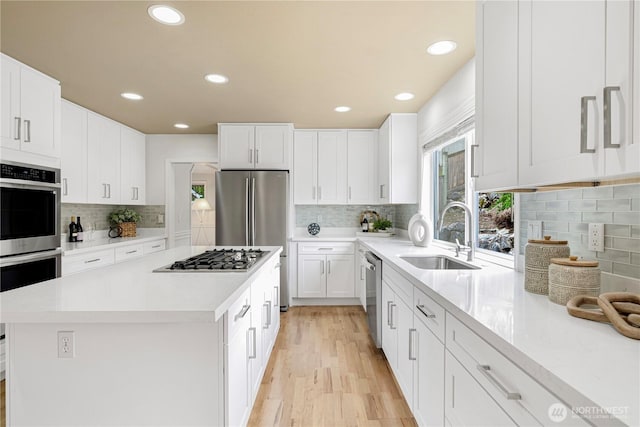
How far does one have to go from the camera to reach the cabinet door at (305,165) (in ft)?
15.2

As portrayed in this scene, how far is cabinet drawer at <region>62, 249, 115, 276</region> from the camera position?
3.10m

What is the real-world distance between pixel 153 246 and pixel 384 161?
334cm

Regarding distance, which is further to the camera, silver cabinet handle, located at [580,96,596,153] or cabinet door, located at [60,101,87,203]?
cabinet door, located at [60,101,87,203]

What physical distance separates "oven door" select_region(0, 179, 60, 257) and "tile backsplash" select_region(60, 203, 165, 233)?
1115 millimetres

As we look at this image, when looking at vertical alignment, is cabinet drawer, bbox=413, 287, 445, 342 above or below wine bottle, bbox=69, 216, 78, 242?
below


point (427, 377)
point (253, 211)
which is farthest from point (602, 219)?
point (253, 211)

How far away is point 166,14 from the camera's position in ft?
6.20

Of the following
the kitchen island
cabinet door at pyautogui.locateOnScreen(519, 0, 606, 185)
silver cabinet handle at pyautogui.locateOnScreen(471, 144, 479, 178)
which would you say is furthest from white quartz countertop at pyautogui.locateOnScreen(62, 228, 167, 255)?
→ cabinet door at pyautogui.locateOnScreen(519, 0, 606, 185)

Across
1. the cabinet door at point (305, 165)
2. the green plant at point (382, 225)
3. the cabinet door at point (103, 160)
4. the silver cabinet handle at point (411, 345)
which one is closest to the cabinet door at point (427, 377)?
the silver cabinet handle at point (411, 345)

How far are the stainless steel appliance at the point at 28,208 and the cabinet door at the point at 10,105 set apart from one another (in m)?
0.18

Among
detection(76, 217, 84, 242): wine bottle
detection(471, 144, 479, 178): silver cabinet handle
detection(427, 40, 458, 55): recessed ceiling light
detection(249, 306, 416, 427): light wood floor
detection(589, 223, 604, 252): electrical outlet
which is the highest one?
detection(427, 40, 458, 55): recessed ceiling light

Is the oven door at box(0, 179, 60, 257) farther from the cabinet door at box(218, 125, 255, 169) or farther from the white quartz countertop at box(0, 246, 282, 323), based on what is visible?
the cabinet door at box(218, 125, 255, 169)

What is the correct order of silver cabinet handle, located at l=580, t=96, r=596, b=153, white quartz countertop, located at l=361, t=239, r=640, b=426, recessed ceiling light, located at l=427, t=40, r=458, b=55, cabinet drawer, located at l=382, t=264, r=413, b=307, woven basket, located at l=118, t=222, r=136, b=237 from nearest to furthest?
white quartz countertop, located at l=361, t=239, r=640, b=426, silver cabinet handle, located at l=580, t=96, r=596, b=153, cabinet drawer, located at l=382, t=264, r=413, b=307, recessed ceiling light, located at l=427, t=40, r=458, b=55, woven basket, located at l=118, t=222, r=136, b=237

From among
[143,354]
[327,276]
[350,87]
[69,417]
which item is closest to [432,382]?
[143,354]
